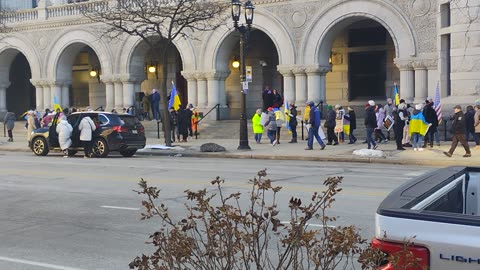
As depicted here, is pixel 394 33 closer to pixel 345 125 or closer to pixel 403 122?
pixel 345 125

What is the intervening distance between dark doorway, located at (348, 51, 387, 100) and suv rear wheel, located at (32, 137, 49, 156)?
16.5 metres

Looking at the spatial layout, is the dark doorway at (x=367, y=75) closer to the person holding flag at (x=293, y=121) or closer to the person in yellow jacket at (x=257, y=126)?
the person holding flag at (x=293, y=121)

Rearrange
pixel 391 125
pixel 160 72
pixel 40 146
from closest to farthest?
pixel 40 146
pixel 391 125
pixel 160 72

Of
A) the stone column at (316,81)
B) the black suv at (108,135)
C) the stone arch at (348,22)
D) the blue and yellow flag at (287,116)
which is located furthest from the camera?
the stone column at (316,81)

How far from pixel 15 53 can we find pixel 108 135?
2252 cm

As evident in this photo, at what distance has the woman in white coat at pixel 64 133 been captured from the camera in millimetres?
22294

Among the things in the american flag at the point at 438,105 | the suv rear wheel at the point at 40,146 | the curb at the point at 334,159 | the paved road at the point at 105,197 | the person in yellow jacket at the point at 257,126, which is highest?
the american flag at the point at 438,105

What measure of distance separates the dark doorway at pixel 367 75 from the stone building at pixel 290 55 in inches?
2.1

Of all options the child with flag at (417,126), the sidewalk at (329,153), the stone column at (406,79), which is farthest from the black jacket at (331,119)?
the stone column at (406,79)

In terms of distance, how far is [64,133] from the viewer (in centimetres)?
2239

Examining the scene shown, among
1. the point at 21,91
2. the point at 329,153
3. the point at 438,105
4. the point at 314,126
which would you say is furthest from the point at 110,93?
the point at 438,105

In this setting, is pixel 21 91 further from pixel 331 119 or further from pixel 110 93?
pixel 331 119

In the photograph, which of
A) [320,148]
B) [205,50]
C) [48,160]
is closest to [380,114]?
[320,148]

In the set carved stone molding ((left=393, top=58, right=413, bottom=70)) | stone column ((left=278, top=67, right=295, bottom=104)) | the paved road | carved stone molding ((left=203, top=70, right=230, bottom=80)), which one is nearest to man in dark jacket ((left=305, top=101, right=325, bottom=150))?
the paved road
